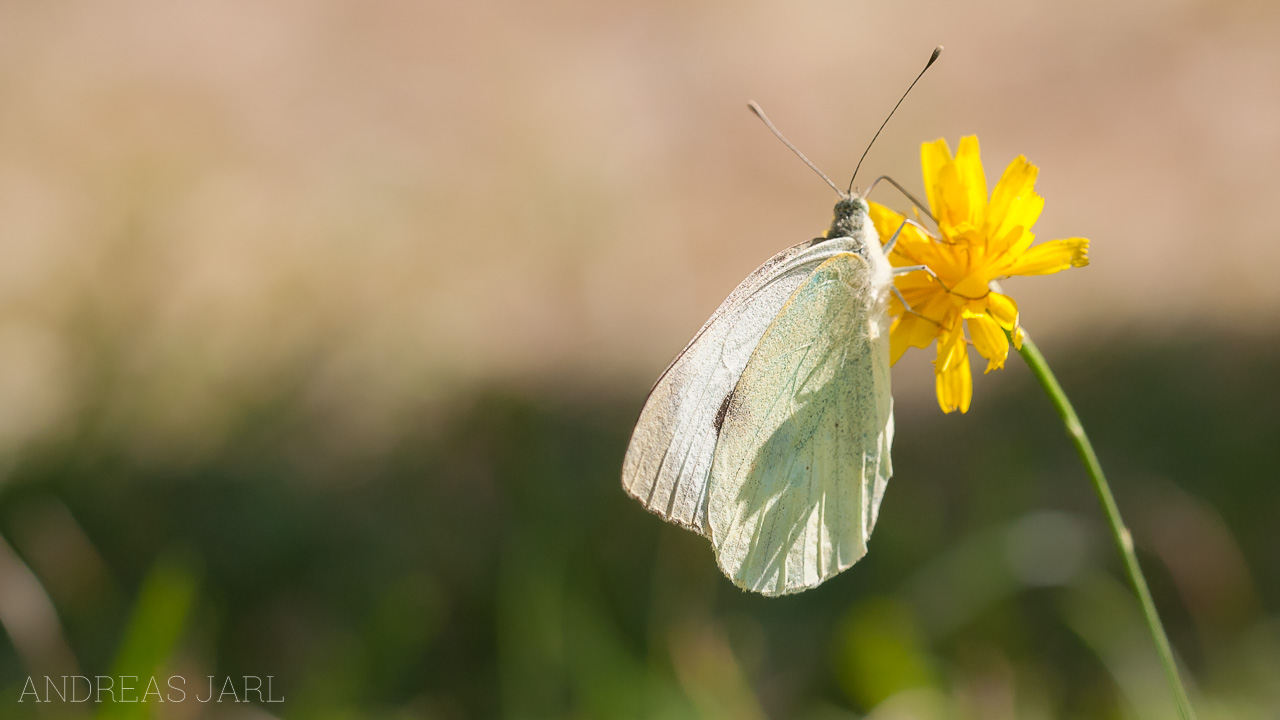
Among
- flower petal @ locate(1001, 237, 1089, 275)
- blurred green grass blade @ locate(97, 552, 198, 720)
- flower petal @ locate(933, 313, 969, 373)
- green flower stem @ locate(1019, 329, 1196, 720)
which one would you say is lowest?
blurred green grass blade @ locate(97, 552, 198, 720)

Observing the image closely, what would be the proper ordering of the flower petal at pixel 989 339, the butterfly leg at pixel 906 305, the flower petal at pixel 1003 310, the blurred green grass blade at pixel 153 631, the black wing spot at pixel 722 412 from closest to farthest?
the flower petal at pixel 1003 310 < the flower petal at pixel 989 339 < the butterfly leg at pixel 906 305 < the black wing spot at pixel 722 412 < the blurred green grass blade at pixel 153 631

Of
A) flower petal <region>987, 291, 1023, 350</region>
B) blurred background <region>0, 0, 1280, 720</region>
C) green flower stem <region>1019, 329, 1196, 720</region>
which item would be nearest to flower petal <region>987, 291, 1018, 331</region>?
flower petal <region>987, 291, 1023, 350</region>

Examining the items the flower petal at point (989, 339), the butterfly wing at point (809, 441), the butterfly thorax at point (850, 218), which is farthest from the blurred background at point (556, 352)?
the butterfly thorax at point (850, 218)

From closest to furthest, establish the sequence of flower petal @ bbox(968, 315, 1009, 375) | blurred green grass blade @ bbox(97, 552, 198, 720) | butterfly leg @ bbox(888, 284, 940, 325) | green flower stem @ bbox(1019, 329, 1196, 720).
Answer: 1. green flower stem @ bbox(1019, 329, 1196, 720)
2. flower petal @ bbox(968, 315, 1009, 375)
3. butterfly leg @ bbox(888, 284, 940, 325)
4. blurred green grass blade @ bbox(97, 552, 198, 720)

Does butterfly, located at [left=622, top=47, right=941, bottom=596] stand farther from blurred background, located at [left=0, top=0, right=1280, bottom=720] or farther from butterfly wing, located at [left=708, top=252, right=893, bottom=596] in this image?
blurred background, located at [left=0, top=0, right=1280, bottom=720]

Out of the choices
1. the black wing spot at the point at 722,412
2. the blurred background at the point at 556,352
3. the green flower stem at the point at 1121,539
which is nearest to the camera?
the green flower stem at the point at 1121,539

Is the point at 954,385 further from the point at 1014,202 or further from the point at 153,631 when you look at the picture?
the point at 153,631

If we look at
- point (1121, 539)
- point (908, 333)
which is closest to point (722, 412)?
point (908, 333)

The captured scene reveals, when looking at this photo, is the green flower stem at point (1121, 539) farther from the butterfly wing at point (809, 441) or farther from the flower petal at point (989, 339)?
the butterfly wing at point (809, 441)
